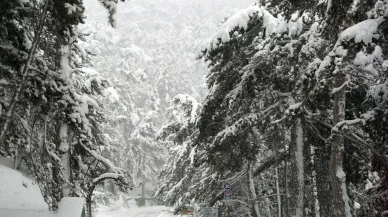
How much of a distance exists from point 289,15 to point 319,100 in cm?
240

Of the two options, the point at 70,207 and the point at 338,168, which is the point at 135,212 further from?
the point at 70,207

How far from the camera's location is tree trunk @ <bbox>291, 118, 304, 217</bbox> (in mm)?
10633

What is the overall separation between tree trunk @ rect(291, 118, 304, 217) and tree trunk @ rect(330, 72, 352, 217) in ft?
6.66

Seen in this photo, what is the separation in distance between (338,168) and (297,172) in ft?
8.00

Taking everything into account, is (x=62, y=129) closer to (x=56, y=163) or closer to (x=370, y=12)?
(x=56, y=163)

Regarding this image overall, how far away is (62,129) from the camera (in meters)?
10.4

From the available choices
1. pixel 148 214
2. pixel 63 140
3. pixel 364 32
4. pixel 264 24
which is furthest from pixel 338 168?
pixel 148 214

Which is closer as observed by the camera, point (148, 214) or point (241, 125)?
point (241, 125)

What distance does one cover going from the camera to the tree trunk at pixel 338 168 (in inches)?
332

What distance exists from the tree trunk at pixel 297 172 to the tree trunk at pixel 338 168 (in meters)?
2.03

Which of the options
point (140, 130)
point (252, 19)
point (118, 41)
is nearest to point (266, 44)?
point (252, 19)

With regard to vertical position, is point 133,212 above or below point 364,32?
below

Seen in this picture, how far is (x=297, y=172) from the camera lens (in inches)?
432

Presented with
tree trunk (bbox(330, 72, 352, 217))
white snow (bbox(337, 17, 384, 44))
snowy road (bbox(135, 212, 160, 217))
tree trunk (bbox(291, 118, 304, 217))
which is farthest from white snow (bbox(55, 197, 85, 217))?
snowy road (bbox(135, 212, 160, 217))
